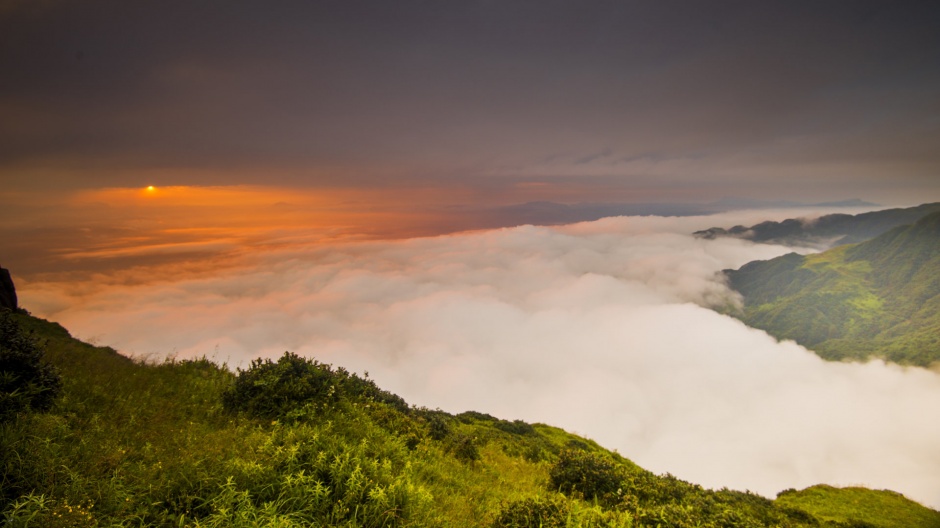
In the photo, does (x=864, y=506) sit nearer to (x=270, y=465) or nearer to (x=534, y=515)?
(x=534, y=515)

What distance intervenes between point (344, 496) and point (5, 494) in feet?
14.2

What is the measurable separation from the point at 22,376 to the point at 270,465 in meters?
5.61

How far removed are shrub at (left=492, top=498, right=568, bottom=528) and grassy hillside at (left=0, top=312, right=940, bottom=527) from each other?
0.09 feet

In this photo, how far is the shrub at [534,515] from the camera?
633 cm

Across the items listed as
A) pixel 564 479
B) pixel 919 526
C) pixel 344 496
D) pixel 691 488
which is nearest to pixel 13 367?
pixel 344 496

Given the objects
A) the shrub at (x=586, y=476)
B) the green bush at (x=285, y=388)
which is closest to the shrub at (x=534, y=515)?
the shrub at (x=586, y=476)

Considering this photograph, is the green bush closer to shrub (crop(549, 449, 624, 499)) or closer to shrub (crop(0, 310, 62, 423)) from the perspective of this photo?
shrub (crop(0, 310, 62, 423))

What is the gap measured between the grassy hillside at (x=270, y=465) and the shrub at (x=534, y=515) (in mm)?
27

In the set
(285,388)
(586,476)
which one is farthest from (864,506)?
(285,388)

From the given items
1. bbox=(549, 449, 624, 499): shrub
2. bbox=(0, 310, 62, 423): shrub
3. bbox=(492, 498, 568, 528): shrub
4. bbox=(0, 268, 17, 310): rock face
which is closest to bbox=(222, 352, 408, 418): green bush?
bbox=(0, 310, 62, 423): shrub

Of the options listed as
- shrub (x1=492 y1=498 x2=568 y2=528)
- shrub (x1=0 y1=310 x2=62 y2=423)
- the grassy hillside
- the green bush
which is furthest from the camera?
the green bush

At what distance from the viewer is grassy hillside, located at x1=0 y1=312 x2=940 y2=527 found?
18.6 ft

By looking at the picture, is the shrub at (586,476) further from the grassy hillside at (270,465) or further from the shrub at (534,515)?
the shrub at (534,515)

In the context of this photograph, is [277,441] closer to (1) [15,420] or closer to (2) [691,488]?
(1) [15,420]
